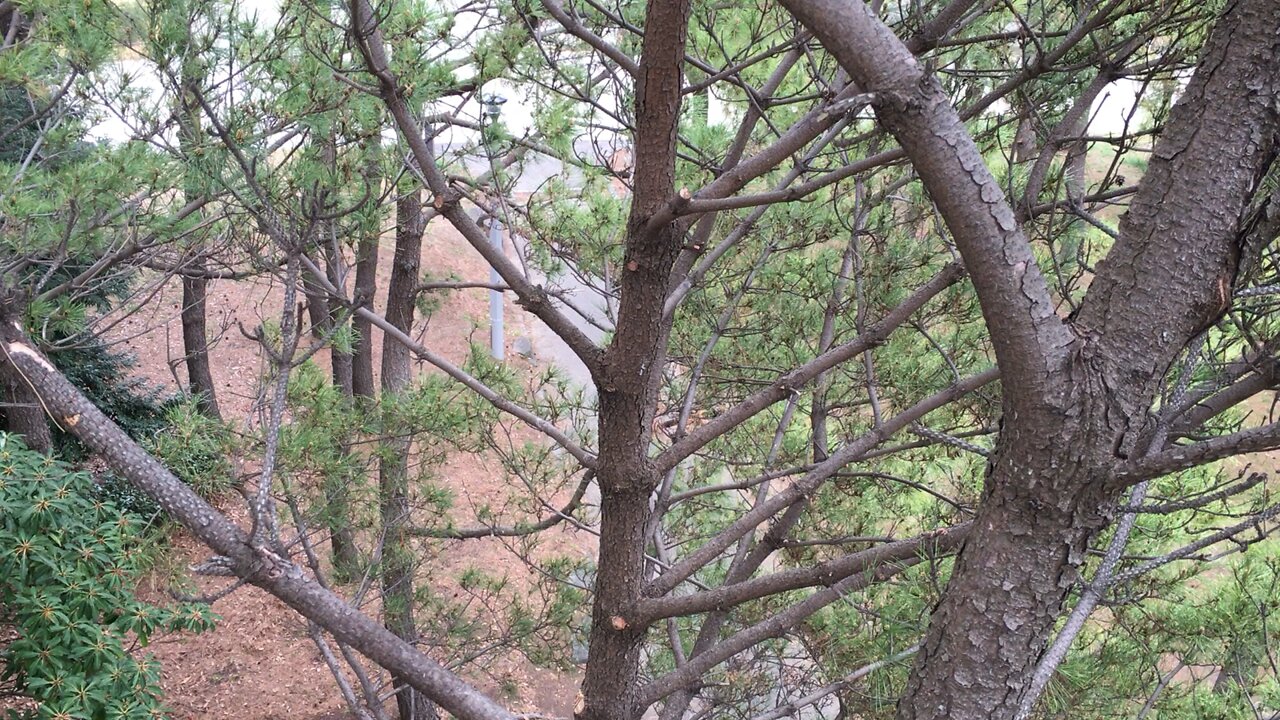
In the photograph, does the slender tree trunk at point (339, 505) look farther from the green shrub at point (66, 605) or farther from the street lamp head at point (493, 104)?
the green shrub at point (66, 605)

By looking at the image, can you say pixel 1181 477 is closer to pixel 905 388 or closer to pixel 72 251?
pixel 905 388

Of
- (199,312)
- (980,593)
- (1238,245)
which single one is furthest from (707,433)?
(199,312)

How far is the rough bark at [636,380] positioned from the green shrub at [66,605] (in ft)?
4.14

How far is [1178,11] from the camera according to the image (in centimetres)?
206

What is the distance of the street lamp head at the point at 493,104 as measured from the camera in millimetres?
3733

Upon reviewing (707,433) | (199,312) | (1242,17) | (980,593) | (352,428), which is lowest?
(980,593)

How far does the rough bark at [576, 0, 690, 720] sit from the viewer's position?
1.90m

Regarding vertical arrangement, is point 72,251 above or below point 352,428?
above

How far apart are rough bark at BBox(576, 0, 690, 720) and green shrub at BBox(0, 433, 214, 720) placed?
49.7 inches

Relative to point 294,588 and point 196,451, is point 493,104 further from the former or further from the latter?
point 294,588

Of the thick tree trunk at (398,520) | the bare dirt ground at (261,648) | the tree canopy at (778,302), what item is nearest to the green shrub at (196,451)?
the tree canopy at (778,302)

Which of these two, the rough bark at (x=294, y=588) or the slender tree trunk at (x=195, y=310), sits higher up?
the slender tree trunk at (x=195, y=310)

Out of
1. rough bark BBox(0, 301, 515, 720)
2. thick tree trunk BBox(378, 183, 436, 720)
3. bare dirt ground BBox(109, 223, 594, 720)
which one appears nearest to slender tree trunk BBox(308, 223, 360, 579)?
thick tree trunk BBox(378, 183, 436, 720)

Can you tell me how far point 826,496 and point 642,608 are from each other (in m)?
1.66
